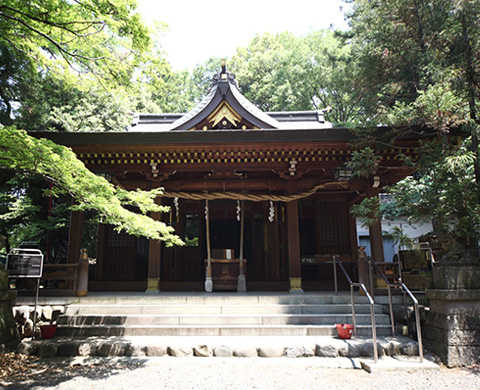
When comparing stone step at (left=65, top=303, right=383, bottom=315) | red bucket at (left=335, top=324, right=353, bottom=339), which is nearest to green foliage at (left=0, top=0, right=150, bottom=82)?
stone step at (left=65, top=303, right=383, bottom=315)

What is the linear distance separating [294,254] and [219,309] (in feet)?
7.99

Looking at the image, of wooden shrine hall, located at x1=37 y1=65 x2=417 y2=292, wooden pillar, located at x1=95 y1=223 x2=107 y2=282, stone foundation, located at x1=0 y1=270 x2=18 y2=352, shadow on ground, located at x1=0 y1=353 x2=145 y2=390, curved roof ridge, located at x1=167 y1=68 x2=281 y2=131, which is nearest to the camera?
shadow on ground, located at x1=0 y1=353 x2=145 y2=390

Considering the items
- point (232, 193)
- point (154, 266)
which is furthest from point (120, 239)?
point (232, 193)

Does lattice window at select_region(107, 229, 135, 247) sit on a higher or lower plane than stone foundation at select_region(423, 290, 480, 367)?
higher

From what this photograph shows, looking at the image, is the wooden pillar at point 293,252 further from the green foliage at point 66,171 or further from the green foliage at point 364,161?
the green foliage at point 66,171

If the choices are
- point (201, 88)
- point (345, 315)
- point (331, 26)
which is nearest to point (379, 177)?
point (345, 315)

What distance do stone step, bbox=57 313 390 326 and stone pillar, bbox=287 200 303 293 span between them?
68.6 inches

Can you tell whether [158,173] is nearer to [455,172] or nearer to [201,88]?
[455,172]

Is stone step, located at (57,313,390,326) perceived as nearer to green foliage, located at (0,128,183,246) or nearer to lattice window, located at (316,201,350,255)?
green foliage, located at (0,128,183,246)

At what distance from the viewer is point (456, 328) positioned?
4.86m

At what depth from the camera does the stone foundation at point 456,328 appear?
474cm

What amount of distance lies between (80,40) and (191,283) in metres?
6.08

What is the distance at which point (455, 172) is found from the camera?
5090 millimetres

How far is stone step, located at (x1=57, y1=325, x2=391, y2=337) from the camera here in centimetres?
556
